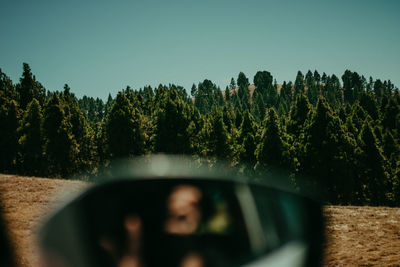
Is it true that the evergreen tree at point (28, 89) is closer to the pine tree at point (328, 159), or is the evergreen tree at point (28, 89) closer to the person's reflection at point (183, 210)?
Answer: the pine tree at point (328, 159)

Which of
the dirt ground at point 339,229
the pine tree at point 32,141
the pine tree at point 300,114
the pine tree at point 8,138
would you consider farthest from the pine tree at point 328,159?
the pine tree at point 8,138

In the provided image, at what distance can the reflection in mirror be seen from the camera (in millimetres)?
1860

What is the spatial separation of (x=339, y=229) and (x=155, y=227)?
21.8ft

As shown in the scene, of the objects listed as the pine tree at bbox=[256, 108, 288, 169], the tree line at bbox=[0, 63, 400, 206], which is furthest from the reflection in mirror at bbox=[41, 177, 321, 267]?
the pine tree at bbox=[256, 108, 288, 169]

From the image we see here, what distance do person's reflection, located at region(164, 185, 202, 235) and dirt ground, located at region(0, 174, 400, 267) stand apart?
2.36 m

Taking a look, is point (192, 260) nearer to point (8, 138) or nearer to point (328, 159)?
point (328, 159)

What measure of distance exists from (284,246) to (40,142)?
34506 mm

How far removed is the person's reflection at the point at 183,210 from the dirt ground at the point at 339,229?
2.36m

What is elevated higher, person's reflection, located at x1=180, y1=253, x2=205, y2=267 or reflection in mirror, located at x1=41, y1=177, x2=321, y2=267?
reflection in mirror, located at x1=41, y1=177, x2=321, y2=267

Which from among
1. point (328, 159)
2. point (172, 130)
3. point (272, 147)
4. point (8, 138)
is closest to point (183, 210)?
point (328, 159)

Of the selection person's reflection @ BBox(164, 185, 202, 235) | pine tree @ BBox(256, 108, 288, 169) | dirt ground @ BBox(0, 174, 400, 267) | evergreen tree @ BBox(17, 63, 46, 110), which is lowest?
dirt ground @ BBox(0, 174, 400, 267)

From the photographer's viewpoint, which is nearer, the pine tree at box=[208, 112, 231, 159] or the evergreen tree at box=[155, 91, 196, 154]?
the evergreen tree at box=[155, 91, 196, 154]

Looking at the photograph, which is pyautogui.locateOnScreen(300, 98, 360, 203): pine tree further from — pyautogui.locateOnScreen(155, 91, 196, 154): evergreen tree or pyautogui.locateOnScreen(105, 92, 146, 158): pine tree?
pyautogui.locateOnScreen(105, 92, 146, 158): pine tree

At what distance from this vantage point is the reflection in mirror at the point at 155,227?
6.10 ft
